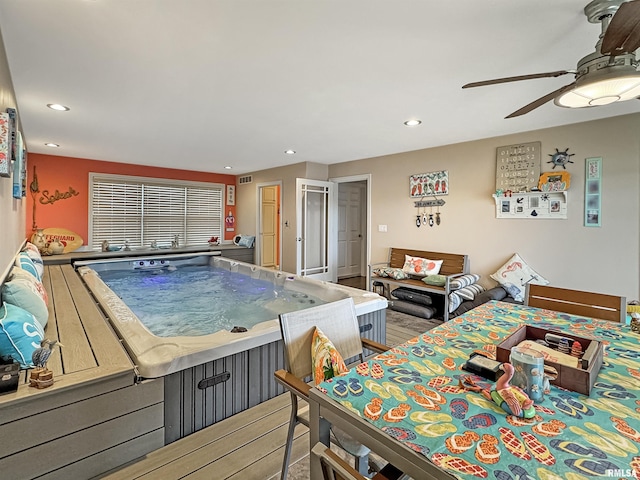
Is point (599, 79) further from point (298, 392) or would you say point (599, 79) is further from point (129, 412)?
point (129, 412)

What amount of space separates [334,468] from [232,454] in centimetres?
116

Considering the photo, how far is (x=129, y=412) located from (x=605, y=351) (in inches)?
87.7

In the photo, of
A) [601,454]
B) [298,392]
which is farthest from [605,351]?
[298,392]

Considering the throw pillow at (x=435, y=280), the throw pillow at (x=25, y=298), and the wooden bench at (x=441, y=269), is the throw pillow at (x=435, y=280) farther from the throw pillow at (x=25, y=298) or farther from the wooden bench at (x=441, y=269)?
the throw pillow at (x=25, y=298)

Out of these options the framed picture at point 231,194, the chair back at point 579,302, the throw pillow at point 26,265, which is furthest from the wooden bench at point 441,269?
the framed picture at point 231,194

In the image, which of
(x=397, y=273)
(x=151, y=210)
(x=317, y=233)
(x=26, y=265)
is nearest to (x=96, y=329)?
(x=26, y=265)

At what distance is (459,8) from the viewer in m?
1.52

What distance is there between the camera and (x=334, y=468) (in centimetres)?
70

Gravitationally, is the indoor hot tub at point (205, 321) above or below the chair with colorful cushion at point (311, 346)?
below

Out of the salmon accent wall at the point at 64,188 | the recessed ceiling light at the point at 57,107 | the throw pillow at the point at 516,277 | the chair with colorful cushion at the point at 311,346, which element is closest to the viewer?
the chair with colorful cushion at the point at 311,346

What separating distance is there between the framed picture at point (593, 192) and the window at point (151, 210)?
6.57 metres

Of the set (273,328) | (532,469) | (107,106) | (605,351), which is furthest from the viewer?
(107,106)

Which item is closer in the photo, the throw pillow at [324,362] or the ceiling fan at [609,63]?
the ceiling fan at [609,63]

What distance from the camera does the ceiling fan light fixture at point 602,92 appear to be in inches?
54.5
